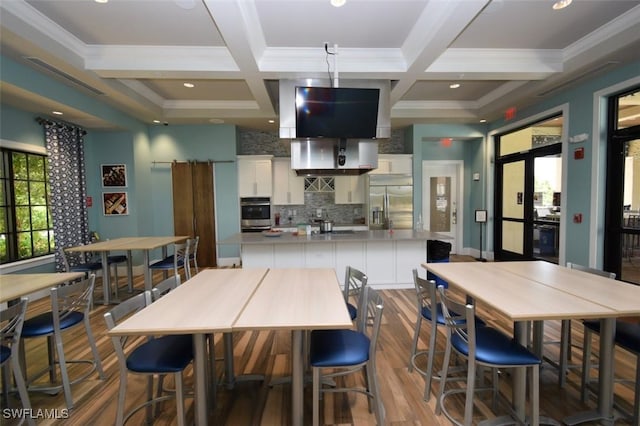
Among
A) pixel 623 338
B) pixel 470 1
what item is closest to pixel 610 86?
pixel 470 1

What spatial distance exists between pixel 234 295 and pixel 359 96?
264 cm

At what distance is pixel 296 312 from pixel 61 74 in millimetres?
4337

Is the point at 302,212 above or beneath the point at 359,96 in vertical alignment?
beneath

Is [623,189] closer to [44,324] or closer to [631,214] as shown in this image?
[631,214]

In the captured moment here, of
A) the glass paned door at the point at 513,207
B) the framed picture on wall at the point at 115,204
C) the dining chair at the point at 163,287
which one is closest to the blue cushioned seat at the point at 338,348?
the dining chair at the point at 163,287

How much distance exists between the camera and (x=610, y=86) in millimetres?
3568

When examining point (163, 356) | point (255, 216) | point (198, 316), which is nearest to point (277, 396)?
point (163, 356)

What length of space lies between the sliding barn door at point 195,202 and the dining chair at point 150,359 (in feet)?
14.5

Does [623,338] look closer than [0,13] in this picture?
Yes

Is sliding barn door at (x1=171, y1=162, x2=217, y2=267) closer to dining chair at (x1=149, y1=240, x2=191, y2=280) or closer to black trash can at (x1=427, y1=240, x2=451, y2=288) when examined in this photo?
dining chair at (x1=149, y1=240, x2=191, y2=280)

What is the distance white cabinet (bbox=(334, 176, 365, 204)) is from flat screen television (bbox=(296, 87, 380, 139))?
3.03m

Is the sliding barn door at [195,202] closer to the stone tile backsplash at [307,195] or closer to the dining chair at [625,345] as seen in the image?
the stone tile backsplash at [307,195]

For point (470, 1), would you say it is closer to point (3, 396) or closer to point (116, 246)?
point (3, 396)

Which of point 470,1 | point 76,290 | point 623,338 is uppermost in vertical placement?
point 470,1
